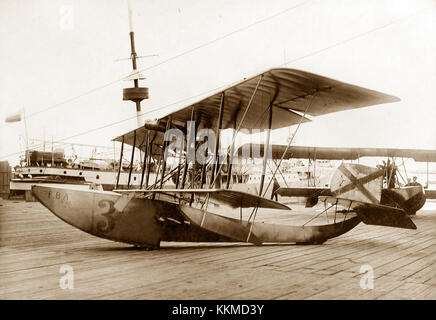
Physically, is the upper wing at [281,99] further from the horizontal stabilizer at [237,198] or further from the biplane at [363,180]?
the biplane at [363,180]

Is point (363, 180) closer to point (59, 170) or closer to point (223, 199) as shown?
point (223, 199)

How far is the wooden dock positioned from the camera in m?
3.34

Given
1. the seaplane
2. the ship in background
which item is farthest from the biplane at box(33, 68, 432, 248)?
the ship in background

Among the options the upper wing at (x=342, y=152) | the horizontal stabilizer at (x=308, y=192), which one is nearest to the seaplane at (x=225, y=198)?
the horizontal stabilizer at (x=308, y=192)

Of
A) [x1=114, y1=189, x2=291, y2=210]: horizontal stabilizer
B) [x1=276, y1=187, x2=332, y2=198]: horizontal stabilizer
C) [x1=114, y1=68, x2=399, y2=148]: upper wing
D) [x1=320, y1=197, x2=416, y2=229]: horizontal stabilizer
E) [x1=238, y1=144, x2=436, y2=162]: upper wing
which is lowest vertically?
[x1=276, y1=187, x2=332, y2=198]: horizontal stabilizer

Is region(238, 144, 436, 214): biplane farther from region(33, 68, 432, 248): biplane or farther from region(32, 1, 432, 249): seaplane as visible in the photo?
region(33, 68, 432, 248): biplane

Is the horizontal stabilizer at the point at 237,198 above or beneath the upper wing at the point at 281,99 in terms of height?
beneath

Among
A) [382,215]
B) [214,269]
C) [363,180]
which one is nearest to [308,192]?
[363,180]

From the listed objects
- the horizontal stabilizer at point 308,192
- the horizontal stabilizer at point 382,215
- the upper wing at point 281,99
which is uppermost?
the upper wing at point 281,99

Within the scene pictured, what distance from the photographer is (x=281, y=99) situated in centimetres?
570

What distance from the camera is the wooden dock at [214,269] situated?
11.0 feet

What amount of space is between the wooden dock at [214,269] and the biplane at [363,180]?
3.08 ft

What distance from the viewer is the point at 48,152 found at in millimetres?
21516
